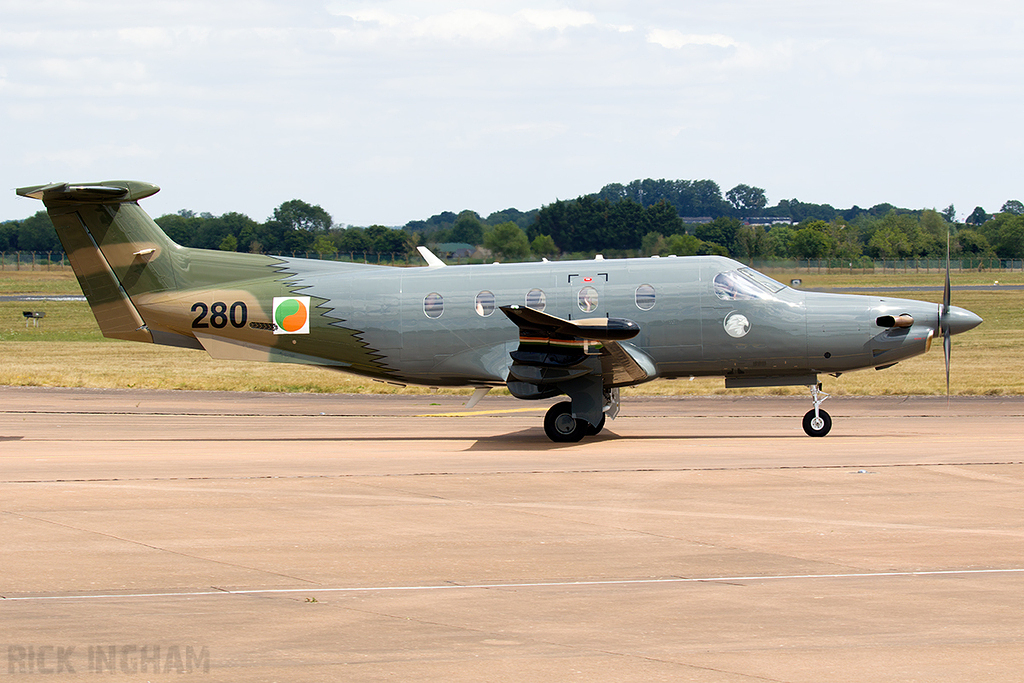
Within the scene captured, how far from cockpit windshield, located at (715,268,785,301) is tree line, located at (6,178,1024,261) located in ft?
53.9

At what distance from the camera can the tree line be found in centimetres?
4550

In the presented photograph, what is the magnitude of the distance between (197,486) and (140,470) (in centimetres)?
196

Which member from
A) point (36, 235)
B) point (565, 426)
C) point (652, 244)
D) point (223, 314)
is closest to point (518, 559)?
point (565, 426)

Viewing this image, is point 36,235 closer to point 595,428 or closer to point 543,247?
point 543,247

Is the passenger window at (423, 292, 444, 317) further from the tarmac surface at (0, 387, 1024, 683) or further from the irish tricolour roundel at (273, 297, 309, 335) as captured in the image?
the tarmac surface at (0, 387, 1024, 683)

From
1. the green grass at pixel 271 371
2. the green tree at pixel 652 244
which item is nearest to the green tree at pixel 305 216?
the green grass at pixel 271 371

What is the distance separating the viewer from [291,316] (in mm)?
19422

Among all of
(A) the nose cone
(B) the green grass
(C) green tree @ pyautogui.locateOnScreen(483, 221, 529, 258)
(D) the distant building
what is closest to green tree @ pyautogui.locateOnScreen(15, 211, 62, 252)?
(B) the green grass

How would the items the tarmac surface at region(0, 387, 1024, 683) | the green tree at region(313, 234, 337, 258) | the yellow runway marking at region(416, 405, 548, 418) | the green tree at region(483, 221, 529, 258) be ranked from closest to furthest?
the tarmac surface at region(0, 387, 1024, 683), the yellow runway marking at region(416, 405, 548, 418), the green tree at region(483, 221, 529, 258), the green tree at region(313, 234, 337, 258)

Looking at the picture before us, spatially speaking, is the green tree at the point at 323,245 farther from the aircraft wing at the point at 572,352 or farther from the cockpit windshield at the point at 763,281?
the cockpit windshield at the point at 763,281

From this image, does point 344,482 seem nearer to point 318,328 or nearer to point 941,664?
point 318,328

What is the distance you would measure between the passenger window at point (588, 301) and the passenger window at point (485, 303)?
159cm

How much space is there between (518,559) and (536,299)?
29.9ft

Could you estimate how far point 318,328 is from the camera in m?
→ 19.4
